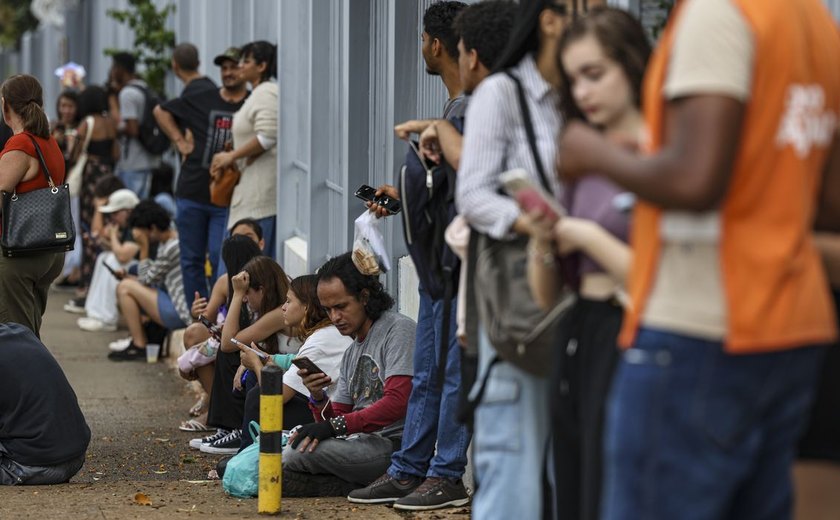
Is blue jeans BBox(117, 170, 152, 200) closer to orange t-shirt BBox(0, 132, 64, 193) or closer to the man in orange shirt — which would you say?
orange t-shirt BBox(0, 132, 64, 193)

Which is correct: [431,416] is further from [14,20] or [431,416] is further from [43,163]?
[14,20]

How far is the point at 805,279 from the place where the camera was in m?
2.94

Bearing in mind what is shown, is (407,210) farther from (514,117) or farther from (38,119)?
(38,119)

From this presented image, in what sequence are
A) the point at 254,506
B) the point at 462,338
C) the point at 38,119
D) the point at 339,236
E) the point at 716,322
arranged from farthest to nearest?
the point at 339,236 < the point at 38,119 < the point at 254,506 < the point at 462,338 < the point at 716,322

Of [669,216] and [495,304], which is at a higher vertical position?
[669,216]

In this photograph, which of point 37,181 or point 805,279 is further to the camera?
point 37,181

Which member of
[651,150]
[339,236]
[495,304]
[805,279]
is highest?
[651,150]

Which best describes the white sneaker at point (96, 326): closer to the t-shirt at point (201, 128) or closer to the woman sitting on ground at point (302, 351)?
the t-shirt at point (201, 128)

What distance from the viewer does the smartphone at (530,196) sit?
348 cm

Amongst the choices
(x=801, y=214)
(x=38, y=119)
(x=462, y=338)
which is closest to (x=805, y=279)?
(x=801, y=214)

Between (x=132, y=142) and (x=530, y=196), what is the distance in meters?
12.5

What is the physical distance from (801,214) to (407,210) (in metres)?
2.69

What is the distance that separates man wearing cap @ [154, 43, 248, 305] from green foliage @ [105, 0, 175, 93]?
5.92m

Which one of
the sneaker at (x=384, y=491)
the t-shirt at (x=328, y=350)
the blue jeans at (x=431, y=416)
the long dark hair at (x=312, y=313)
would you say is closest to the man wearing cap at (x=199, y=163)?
the long dark hair at (x=312, y=313)
